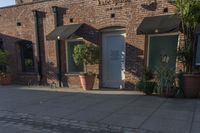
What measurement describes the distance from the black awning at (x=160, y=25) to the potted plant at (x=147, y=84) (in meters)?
1.52

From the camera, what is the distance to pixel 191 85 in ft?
23.8

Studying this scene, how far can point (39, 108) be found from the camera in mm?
6828

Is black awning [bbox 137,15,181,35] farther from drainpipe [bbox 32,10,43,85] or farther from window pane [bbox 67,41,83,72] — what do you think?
drainpipe [bbox 32,10,43,85]

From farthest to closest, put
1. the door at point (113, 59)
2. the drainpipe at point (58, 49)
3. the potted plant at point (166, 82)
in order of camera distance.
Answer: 1. the drainpipe at point (58, 49)
2. the door at point (113, 59)
3. the potted plant at point (166, 82)

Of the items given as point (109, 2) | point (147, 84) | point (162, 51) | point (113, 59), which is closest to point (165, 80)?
point (147, 84)

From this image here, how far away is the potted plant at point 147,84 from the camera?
312 inches

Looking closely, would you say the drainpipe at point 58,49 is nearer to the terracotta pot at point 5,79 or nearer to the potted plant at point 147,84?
the terracotta pot at point 5,79

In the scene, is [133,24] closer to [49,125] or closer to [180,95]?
[180,95]

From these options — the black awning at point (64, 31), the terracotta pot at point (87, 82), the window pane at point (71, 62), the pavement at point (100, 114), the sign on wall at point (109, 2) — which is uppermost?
the sign on wall at point (109, 2)

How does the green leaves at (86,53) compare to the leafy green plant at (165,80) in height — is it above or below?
above

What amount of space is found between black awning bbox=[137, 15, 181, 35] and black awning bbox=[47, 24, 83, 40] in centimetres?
292

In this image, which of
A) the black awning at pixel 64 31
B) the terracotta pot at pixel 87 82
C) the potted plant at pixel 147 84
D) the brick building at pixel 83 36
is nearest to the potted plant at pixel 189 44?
the brick building at pixel 83 36

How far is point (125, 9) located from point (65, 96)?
410 cm

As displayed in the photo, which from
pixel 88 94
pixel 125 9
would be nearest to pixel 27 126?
pixel 88 94
